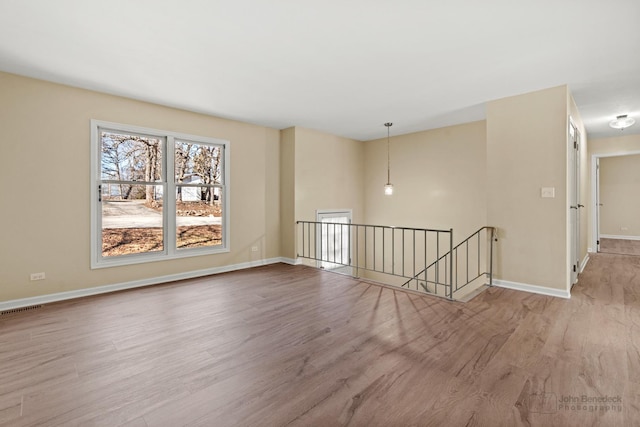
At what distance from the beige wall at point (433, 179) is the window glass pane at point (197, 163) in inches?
144

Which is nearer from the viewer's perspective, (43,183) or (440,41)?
(440,41)

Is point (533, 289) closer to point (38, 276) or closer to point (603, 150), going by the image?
point (603, 150)

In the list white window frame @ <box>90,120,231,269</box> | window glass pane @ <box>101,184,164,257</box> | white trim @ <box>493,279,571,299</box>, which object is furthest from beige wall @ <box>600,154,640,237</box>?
window glass pane @ <box>101,184,164,257</box>

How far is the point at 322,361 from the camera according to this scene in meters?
2.26

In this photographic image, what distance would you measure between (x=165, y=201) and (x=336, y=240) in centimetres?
363

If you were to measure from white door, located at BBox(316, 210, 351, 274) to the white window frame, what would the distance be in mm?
2018

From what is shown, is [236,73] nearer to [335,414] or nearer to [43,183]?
[43,183]

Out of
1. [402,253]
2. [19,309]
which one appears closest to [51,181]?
[19,309]

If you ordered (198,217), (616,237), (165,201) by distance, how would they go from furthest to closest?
1. (616,237)
2. (198,217)
3. (165,201)

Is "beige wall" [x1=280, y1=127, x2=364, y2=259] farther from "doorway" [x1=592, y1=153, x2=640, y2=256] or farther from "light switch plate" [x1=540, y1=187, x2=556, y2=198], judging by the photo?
"doorway" [x1=592, y1=153, x2=640, y2=256]

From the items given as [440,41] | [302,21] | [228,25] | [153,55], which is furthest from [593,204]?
[153,55]

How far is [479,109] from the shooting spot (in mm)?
4664

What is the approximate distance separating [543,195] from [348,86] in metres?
2.89

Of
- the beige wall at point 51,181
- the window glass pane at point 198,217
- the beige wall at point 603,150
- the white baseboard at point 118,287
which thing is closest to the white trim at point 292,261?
the white baseboard at point 118,287
